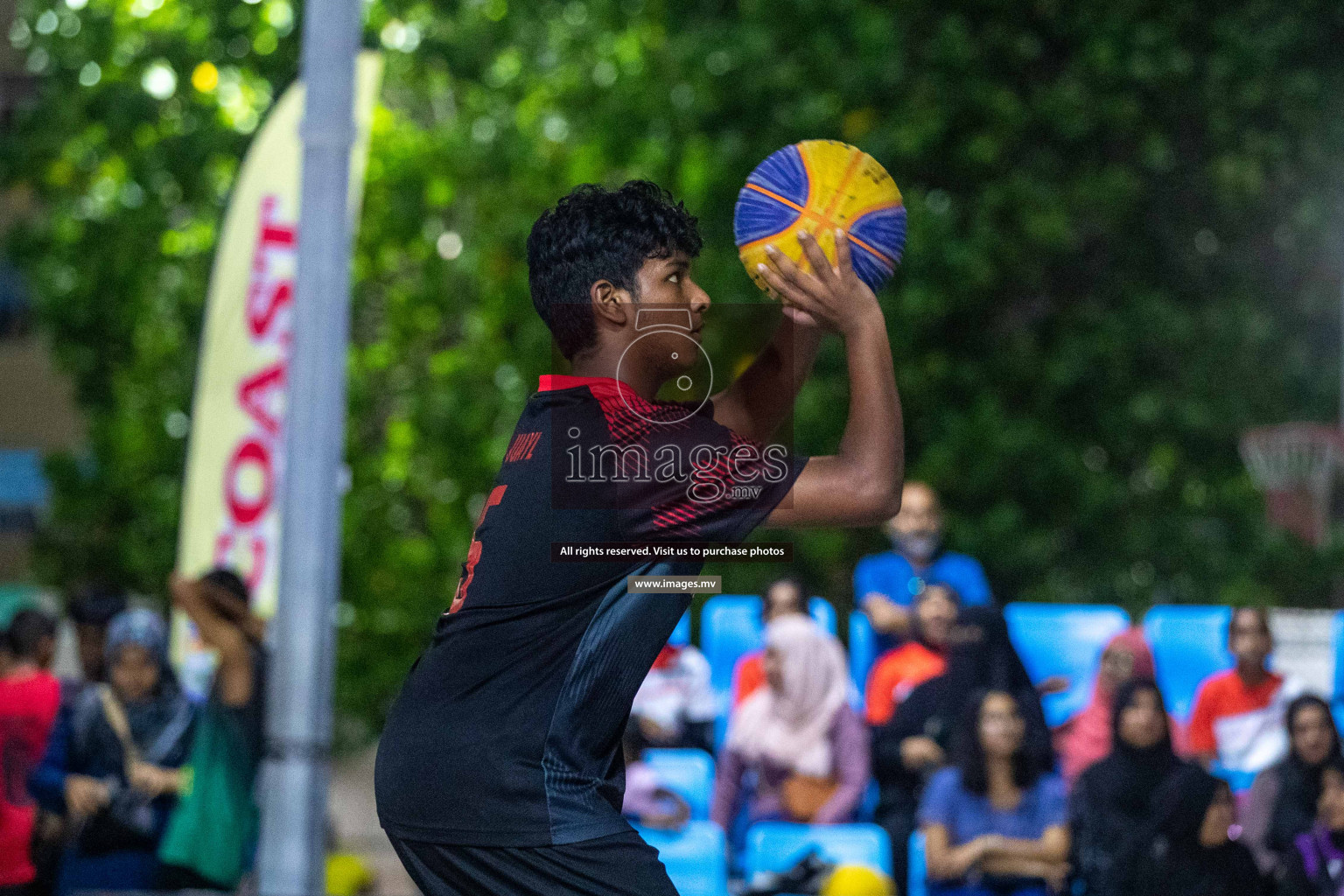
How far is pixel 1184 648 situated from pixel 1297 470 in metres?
8.16

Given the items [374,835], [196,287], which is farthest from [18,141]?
[374,835]

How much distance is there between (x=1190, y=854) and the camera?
6496 mm

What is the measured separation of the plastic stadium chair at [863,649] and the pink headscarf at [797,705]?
0.63 ft

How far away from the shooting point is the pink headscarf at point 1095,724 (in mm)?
6996

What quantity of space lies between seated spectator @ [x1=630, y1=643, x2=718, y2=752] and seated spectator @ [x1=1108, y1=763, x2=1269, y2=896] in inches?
86.6

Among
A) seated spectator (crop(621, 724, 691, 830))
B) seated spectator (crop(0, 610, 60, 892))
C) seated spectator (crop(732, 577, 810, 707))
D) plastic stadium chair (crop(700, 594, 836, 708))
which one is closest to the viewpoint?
seated spectator (crop(0, 610, 60, 892))

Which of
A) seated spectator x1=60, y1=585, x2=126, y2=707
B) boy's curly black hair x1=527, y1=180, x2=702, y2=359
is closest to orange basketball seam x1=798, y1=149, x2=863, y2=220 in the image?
boy's curly black hair x1=527, y1=180, x2=702, y2=359

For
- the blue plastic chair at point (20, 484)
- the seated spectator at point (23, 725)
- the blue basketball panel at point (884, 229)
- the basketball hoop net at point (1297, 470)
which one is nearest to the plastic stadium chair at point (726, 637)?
the seated spectator at point (23, 725)

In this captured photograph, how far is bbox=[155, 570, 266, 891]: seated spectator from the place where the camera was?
638 cm

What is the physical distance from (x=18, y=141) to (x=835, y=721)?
11.2 metres

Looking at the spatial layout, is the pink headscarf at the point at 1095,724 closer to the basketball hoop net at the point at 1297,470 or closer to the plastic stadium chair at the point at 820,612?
the plastic stadium chair at the point at 820,612

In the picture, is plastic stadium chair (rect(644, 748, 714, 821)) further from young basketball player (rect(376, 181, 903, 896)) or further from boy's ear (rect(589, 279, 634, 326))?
boy's ear (rect(589, 279, 634, 326))

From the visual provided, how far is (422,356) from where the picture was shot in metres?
16.5

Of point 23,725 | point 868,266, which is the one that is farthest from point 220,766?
point 868,266
